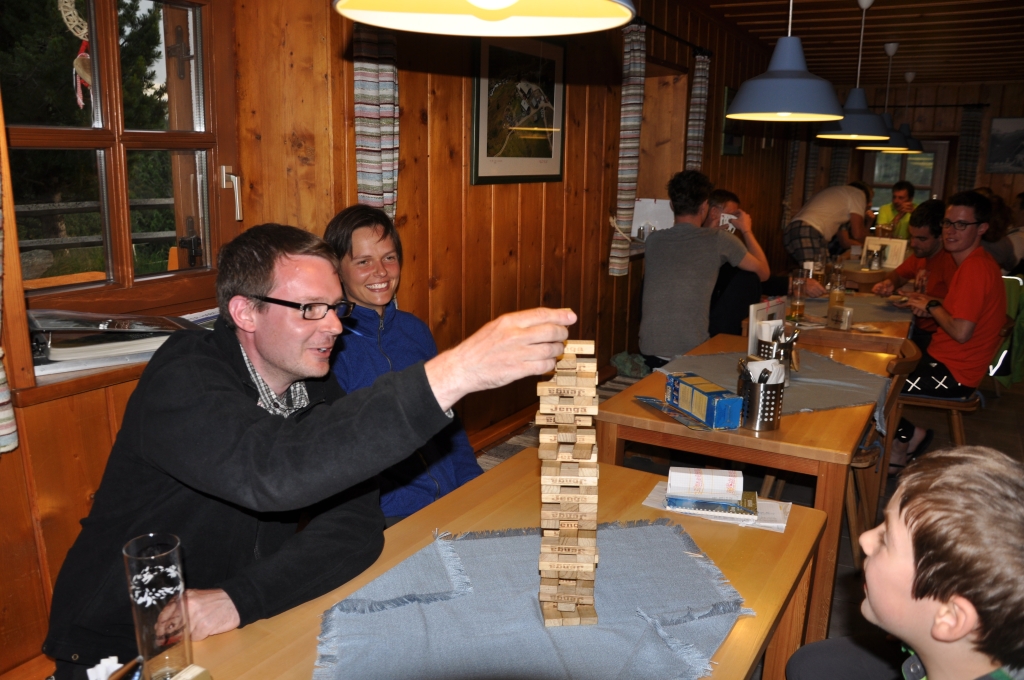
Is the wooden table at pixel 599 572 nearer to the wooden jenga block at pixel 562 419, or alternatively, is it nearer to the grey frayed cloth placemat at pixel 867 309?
the wooden jenga block at pixel 562 419

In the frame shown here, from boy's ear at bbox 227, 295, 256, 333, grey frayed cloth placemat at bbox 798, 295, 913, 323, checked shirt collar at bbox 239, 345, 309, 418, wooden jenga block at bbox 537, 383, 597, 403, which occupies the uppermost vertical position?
boy's ear at bbox 227, 295, 256, 333

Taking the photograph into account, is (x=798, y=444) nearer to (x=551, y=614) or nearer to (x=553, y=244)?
(x=551, y=614)

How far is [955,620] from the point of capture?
1.04 meters

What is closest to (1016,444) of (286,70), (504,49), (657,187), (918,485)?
(657,187)

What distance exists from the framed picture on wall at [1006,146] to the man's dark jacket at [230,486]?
11139mm

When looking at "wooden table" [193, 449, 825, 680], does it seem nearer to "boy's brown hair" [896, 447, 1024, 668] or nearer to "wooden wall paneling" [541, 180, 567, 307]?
"boy's brown hair" [896, 447, 1024, 668]

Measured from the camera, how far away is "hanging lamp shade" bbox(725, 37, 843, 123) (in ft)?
9.11

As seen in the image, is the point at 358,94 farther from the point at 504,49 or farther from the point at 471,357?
the point at 471,357

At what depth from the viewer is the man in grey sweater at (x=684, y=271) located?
3891 mm

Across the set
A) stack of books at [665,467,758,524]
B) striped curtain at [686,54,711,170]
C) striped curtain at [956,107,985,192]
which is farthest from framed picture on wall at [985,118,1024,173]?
stack of books at [665,467,758,524]

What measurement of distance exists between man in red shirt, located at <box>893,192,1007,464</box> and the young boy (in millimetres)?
2824

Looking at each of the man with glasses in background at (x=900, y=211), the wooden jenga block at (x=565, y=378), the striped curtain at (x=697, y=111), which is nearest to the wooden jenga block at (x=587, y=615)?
the wooden jenga block at (x=565, y=378)

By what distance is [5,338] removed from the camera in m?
1.89

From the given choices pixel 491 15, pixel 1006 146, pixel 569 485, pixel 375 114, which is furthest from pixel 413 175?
pixel 1006 146
